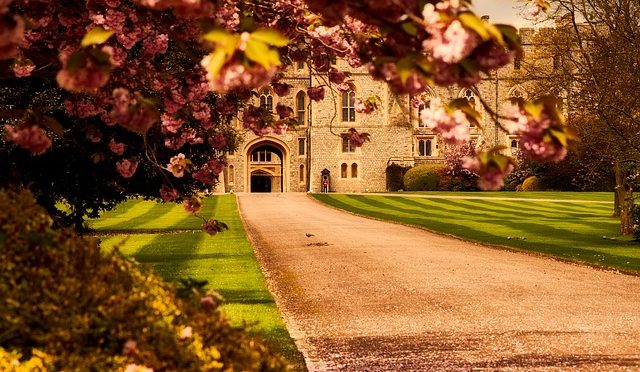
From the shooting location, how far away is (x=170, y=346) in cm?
387

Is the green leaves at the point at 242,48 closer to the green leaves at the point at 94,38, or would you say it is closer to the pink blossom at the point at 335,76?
the green leaves at the point at 94,38

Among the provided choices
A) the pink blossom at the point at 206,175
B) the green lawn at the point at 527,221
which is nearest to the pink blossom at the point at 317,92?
the pink blossom at the point at 206,175

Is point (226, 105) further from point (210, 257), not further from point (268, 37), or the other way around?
point (210, 257)

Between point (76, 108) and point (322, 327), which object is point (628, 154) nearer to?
point (322, 327)

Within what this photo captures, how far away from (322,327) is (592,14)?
13914 millimetres

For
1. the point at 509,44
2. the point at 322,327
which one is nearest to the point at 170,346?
the point at 509,44

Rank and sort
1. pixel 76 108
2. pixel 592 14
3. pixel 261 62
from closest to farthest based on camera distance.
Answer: pixel 261 62
pixel 76 108
pixel 592 14

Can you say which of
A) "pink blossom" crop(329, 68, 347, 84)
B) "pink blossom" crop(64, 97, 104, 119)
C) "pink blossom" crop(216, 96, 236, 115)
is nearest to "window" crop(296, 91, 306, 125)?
"pink blossom" crop(216, 96, 236, 115)

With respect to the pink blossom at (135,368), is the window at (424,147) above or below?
above

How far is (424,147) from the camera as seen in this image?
236ft

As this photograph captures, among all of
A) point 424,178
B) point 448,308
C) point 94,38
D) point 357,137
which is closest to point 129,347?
point 94,38

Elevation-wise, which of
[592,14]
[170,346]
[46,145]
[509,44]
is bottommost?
[170,346]

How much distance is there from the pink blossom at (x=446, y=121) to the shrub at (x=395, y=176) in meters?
63.0

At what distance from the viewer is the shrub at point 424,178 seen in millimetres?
62594
